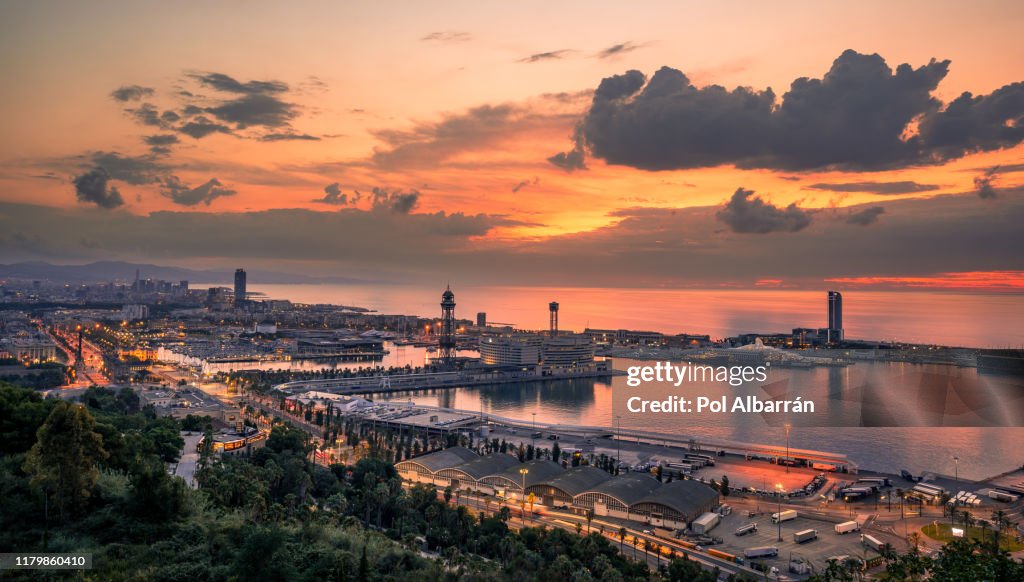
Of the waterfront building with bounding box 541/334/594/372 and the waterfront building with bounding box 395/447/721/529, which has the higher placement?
the waterfront building with bounding box 541/334/594/372

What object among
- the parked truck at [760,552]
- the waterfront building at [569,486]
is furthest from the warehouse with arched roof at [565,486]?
the parked truck at [760,552]

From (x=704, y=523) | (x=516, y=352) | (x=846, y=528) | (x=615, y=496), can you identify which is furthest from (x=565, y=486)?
(x=516, y=352)

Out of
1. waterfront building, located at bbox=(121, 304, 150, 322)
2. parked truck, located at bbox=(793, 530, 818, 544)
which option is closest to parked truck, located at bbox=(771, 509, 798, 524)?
parked truck, located at bbox=(793, 530, 818, 544)

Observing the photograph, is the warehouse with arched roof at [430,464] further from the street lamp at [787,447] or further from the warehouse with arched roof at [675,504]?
the street lamp at [787,447]

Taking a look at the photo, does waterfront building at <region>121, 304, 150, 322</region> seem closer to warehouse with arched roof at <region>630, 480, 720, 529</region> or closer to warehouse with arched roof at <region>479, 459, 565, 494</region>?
warehouse with arched roof at <region>479, 459, 565, 494</region>

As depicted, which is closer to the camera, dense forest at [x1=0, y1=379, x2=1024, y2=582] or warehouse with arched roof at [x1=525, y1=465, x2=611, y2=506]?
dense forest at [x1=0, y1=379, x2=1024, y2=582]

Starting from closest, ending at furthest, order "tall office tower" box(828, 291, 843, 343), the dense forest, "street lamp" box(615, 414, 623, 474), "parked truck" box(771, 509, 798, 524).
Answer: the dense forest, "parked truck" box(771, 509, 798, 524), "street lamp" box(615, 414, 623, 474), "tall office tower" box(828, 291, 843, 343)

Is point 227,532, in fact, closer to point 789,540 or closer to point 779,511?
point 789,540
